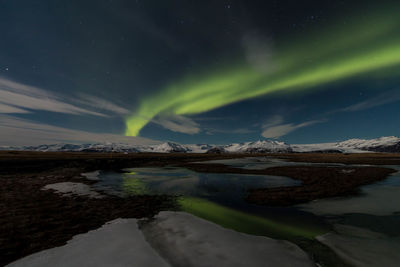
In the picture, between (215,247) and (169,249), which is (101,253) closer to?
(169,249)

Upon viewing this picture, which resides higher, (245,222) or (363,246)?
(363,246)

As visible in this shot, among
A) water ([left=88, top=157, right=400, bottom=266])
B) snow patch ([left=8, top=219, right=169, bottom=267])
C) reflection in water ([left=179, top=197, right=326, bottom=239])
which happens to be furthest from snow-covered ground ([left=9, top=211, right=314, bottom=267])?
water ([left=88, top=157, right=400, bottom=266])

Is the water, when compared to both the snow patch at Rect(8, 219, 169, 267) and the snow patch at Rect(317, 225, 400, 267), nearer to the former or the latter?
the snow patch at Rect(317, 225, 400, 267)

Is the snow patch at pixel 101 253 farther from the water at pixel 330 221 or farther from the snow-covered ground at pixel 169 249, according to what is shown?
the water at pixel 330 221

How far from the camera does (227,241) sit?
732 centimetres

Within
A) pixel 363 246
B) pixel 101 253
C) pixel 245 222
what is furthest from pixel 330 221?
pixel 101 253

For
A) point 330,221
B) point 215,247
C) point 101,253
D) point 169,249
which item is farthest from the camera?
point 330,221

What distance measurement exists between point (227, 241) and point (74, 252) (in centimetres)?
603

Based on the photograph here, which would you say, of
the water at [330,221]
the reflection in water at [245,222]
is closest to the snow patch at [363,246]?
the water at [330,221]

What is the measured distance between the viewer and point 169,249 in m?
6.61

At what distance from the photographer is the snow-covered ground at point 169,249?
228 inches

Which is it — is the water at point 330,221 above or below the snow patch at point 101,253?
above

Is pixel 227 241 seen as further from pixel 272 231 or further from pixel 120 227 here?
pixel 120 227

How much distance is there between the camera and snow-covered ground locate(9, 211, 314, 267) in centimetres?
580
